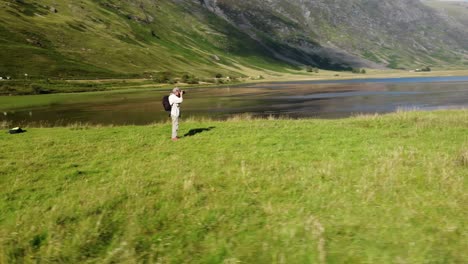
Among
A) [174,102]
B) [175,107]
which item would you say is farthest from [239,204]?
[174,102]

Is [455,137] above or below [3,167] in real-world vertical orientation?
above

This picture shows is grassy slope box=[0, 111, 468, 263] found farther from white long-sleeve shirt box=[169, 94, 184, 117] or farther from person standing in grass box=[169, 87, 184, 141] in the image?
white long-sleeve shirt box=[169, 94, 184, 117]

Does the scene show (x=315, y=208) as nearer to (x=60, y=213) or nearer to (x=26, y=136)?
(x=60, y=213)

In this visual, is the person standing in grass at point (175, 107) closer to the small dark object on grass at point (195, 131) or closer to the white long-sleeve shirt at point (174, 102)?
the white long-sleeve shirt at point (174, 102)

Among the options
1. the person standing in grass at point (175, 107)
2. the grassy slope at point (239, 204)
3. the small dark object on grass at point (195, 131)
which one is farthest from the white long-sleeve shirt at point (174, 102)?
the grassy slope at point (239, 204)

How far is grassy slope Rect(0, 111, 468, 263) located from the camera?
347 inches

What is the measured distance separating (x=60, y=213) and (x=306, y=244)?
7.03 metres

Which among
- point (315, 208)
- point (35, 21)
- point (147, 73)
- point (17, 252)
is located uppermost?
point (35, 21)

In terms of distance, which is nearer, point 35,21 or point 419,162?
point 419,162

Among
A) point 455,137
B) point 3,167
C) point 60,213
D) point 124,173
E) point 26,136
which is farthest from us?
point 26,136

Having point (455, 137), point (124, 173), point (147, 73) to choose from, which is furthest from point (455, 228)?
point (147, 73)

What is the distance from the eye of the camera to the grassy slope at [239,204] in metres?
8.80

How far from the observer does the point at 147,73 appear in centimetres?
17838

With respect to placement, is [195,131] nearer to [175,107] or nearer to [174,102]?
[175,107]
